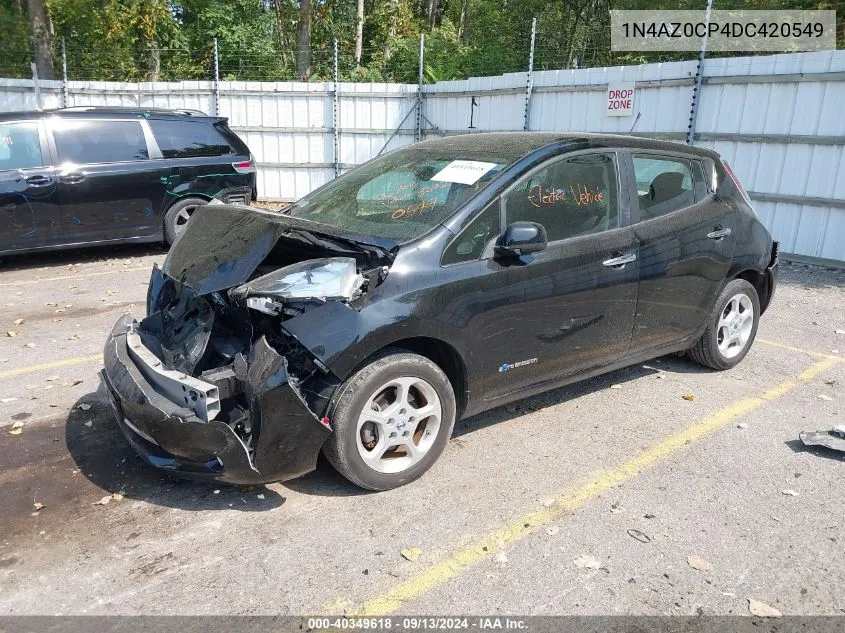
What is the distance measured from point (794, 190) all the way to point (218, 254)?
8432 mm

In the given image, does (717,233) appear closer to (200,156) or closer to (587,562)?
(587,562)

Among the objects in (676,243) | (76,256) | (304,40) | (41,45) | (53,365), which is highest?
(304,40)

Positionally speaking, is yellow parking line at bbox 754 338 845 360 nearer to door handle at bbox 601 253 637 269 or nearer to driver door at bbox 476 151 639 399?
driver door at bbox 476 151 639 399

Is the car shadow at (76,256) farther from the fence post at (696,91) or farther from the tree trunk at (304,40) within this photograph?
the tree trunk at (304,40)

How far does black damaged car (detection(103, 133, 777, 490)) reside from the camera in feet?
10.4

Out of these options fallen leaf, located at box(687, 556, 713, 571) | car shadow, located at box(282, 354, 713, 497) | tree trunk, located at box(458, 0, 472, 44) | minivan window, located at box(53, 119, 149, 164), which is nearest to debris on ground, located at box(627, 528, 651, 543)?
fallen leaf, located at box(687, 556, 713, 571)

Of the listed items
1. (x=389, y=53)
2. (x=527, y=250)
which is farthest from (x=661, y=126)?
(x=389, y=53)

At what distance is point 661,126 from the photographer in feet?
34.1

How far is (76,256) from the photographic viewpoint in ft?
30.4

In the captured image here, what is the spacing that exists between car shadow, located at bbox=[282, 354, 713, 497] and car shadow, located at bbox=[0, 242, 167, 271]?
6635 mm

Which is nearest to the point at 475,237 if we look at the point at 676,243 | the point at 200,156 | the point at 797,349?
the point at 676,243

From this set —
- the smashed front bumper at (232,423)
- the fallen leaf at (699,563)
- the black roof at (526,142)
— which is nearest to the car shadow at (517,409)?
the smashed front bumper at (232,423)

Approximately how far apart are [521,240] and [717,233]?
208cm

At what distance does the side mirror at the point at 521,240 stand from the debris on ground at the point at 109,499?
92.6 inches
